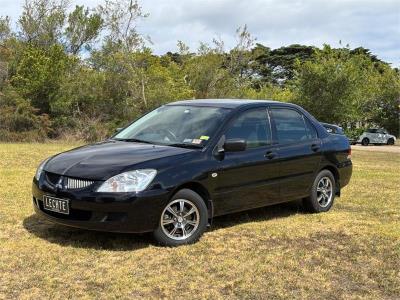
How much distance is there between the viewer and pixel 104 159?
18.6ft

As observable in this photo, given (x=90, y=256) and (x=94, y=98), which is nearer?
(x=90, y=256)

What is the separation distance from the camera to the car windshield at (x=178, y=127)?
624cm

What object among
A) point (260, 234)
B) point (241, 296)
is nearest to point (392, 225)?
point (260, 234)

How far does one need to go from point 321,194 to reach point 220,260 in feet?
9.69

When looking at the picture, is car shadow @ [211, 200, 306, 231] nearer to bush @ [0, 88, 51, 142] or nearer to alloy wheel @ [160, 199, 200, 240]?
alloy wheel @ [160, 199, 200, 240]

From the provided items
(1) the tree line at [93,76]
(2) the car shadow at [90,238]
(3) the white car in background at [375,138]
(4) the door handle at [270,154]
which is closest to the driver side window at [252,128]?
(4) the door handle at [270,154]

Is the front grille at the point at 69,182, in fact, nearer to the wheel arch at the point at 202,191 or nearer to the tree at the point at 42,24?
the wheel arch at the point at 202,191

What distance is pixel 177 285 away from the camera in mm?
4574

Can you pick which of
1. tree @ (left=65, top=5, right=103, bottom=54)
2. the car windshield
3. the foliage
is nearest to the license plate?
the car windshield

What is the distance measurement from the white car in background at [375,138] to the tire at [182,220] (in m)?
42.5

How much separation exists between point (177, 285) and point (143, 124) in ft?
9.41

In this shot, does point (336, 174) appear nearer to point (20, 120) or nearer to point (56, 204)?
point (56, 204)

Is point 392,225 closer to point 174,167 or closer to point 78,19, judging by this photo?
point 174,167

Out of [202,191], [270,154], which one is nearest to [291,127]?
[270,154]
